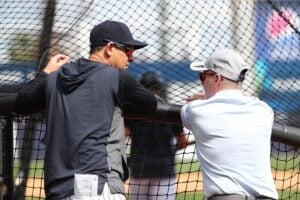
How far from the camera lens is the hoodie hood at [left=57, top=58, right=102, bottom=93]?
326 cm

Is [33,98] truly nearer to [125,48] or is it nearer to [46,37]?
[125,48]

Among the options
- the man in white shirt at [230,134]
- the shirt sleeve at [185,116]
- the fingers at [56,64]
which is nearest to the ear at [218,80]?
the man in white shirt at [230,134]

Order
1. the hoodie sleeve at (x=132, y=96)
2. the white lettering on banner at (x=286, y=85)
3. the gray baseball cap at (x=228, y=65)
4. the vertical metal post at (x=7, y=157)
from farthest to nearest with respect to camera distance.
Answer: the white lettering on banner at (x=286, y=85) < the vertical metal post at (x=7, y=157) < the gray baseball cap at (x=228, y=65) < the hoodie sleeve at (x=132, y=96)

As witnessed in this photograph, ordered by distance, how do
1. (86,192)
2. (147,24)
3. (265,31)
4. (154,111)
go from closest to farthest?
1. (86,192)
2. (154,111)
3. (147,24)
4. (265,31)

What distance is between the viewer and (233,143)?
3.31 meters

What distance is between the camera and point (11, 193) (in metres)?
4.09

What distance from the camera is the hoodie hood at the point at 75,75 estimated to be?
3.26 meters

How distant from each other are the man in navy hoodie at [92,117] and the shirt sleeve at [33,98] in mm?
15

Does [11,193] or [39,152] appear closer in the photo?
[11,193]

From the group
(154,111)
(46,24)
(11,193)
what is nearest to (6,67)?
(46,24)

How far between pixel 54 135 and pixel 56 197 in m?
0.25

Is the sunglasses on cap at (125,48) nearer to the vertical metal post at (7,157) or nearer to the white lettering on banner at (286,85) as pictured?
the vertical metal post at (7,157)

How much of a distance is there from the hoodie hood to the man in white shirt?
47cm

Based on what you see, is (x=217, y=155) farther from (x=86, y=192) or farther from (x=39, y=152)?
(x=39, y=152)
